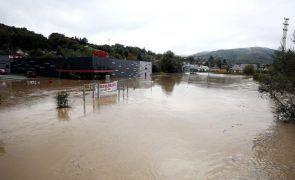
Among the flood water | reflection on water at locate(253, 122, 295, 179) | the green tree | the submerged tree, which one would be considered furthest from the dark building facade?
reflection on water at locate(253, 122, 295, 179)

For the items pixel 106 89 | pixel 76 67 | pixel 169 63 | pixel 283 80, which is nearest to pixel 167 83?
pixel 76 67

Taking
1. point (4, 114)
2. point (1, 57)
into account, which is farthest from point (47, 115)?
point (1, 57)

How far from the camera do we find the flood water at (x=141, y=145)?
340 inches

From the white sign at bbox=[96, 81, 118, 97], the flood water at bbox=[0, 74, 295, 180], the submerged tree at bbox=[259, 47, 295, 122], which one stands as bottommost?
the flood water at bbox=[0, 74, 295, 180]

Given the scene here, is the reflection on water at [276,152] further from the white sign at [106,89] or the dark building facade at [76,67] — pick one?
the dark building facade at [76,67]

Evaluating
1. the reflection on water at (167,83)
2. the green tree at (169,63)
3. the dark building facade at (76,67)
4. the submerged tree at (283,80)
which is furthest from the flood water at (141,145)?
the green tree at (169,63)

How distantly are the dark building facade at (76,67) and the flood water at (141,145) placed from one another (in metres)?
29.2

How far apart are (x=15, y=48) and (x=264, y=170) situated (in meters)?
94.8

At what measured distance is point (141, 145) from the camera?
11.2 metres

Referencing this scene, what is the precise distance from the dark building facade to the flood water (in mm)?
29243

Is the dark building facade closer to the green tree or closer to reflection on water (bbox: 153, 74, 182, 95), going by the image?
reflection on water (bbox: 153, 74, 182, 95)

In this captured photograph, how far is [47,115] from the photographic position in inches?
653

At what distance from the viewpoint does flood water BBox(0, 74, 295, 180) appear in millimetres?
8648

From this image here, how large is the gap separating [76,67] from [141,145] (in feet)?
130
